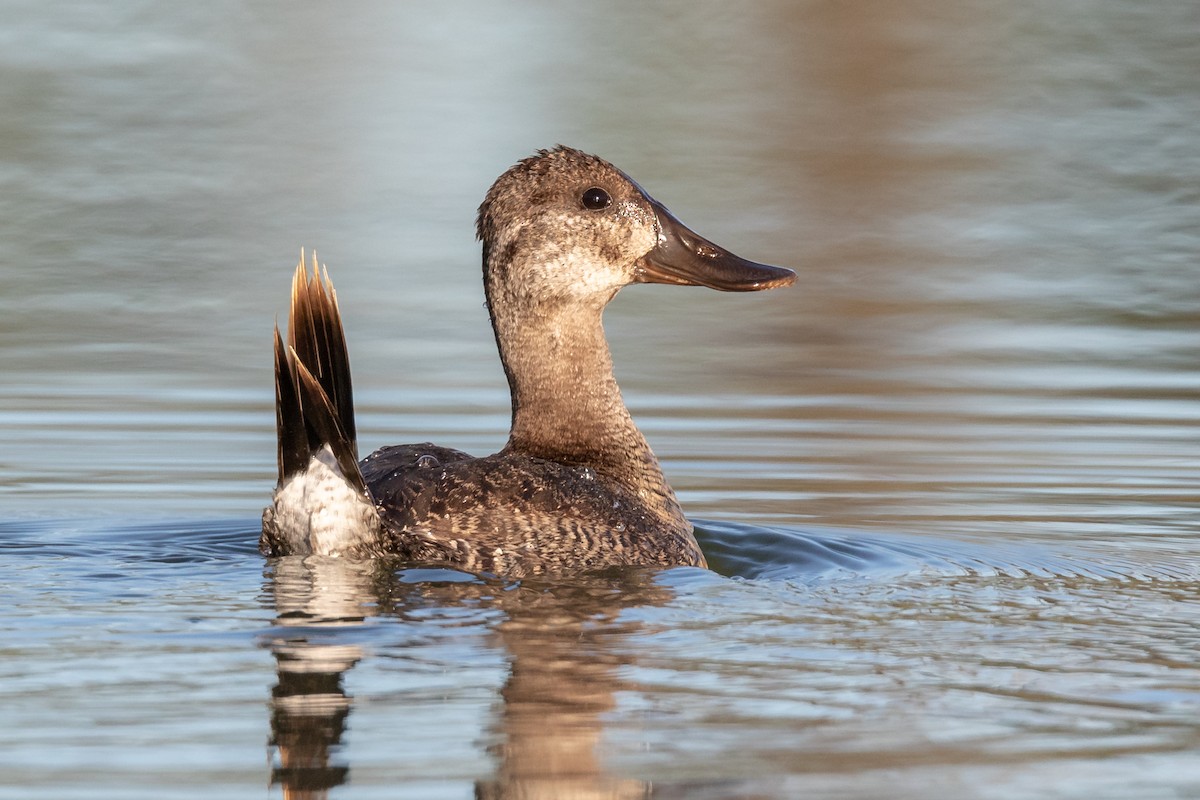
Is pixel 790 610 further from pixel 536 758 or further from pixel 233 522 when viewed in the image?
pixel 233 522

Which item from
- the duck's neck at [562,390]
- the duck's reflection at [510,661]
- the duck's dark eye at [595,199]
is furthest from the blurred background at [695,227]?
the duck's reflection at [510,661]

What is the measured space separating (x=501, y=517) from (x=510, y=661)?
0.89 meters

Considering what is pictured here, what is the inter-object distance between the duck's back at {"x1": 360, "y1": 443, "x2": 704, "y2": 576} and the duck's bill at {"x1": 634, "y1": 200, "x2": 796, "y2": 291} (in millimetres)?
939

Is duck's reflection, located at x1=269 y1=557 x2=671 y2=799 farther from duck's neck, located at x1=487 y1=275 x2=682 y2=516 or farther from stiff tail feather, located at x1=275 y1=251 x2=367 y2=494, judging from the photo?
duck's neck, located at x1=487 y1=275 x2=682 y2=516

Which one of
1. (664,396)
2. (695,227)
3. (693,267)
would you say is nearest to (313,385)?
(693,267)

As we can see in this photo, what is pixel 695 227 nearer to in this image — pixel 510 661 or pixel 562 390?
pixel 562 390

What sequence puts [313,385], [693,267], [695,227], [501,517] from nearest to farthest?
[313,385] → [501,517] → [693,267] → [695,227]

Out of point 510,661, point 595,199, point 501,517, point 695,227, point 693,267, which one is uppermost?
point 695,227

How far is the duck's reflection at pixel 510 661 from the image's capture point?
3.45 metres

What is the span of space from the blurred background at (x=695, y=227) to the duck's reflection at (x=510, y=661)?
1.77 m

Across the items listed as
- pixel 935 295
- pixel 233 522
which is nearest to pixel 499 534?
pixel 233 522

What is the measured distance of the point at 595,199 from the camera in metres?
5.91

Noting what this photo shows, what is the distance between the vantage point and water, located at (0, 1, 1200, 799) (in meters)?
3.71

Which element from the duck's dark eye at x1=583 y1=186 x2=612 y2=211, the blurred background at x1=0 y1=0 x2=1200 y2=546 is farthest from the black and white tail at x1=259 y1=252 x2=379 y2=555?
the blurred background at x1=0 y1=0 x2=1200 y2=546
